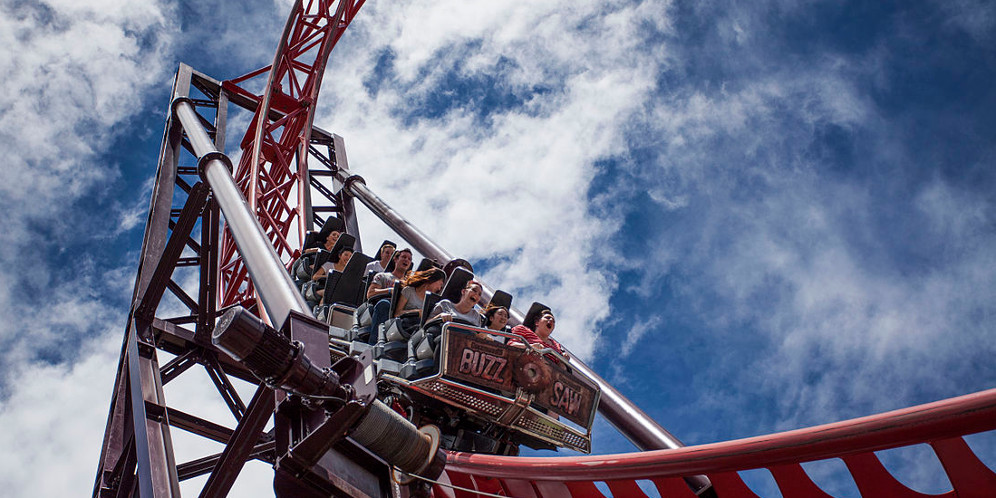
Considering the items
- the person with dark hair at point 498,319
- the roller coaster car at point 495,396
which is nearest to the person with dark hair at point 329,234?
the person with dark hair at point 498,319

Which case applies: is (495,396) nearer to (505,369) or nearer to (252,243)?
(505,369)

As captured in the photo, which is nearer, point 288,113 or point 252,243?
point 252,243

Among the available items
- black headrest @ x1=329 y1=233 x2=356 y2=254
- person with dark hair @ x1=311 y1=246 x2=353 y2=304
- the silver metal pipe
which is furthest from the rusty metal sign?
black headrest @ x1=329 y1=233 x2=356 y2=254

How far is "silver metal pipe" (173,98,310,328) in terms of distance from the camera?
429 cm

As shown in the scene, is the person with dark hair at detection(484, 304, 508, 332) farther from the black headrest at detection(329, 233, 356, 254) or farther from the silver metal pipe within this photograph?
the black headrest at detection(329, 233, 356, 254)

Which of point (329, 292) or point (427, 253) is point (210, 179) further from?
point (427, 253)

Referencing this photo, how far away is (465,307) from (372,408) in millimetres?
3550

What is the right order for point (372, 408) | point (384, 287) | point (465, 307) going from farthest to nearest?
point (384, 287), point (465, 307), point (372, 408)

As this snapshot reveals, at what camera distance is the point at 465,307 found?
6.87 meters

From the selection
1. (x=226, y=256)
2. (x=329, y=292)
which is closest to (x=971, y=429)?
(x=329, y=292)

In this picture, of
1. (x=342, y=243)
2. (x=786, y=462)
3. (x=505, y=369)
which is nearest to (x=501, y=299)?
(x=505, y=369)

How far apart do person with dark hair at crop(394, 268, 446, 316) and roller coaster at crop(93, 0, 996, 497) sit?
10.8 inches

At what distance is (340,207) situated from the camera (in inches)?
565

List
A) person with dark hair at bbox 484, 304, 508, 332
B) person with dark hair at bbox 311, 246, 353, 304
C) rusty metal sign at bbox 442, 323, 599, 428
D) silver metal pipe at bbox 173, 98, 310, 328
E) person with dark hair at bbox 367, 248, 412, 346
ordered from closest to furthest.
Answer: silver metal pipe at bbox 173, 98, 310, 328 → rusty metal sign at bbox 442, 323, 599, 428 → person with dark hair at bbox 484, 304, 508, 332 → person with dark hair at bbox 367, 248, 412, 346 → person with dark hair at bbox 311, 246, 353, 304
